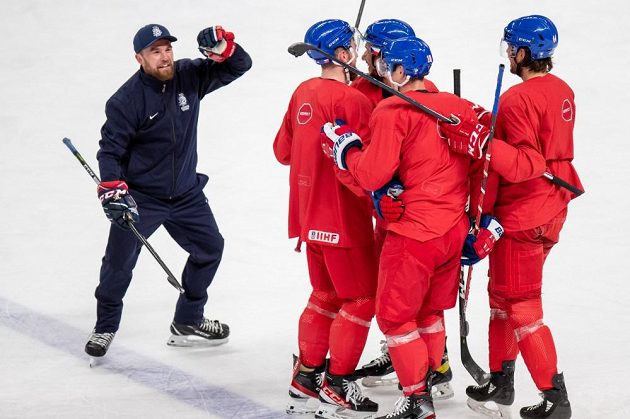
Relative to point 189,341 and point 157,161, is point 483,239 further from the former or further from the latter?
point 189,341

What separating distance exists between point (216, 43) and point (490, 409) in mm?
2072

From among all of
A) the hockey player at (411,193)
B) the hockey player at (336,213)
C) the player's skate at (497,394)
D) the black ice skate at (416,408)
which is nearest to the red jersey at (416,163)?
the hockey player at (411,193)

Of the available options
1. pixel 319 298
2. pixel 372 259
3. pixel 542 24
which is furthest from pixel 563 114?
pixel 319 298

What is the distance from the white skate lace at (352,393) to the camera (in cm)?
447

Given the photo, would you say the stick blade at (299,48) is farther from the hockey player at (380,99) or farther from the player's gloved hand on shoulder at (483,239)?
the player's gloved hand on shoulder at (483,239)

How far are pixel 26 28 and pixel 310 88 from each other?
5925 mm

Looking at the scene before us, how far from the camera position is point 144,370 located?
16.7ft

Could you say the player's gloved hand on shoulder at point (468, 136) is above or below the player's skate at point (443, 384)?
above

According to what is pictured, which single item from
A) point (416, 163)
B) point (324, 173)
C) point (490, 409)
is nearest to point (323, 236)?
point (324, 173)

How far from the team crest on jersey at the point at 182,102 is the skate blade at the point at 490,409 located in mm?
1921

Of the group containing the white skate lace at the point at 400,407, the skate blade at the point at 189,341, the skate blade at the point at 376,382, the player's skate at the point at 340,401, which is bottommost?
the skate blade at the point at 189,341

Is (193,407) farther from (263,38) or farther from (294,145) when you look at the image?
(263,38)

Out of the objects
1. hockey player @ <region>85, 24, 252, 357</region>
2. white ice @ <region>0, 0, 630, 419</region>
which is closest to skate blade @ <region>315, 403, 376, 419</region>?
white ice @ <region>0, 0, 630, 419</region>

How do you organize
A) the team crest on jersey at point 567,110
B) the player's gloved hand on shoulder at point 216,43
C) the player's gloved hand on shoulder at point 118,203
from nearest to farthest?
the team crest on jersey at point 567,110 → the player's gloved hand on shoulder at point 118,203 → the player's gloved hand on shoulder at point 216,43
